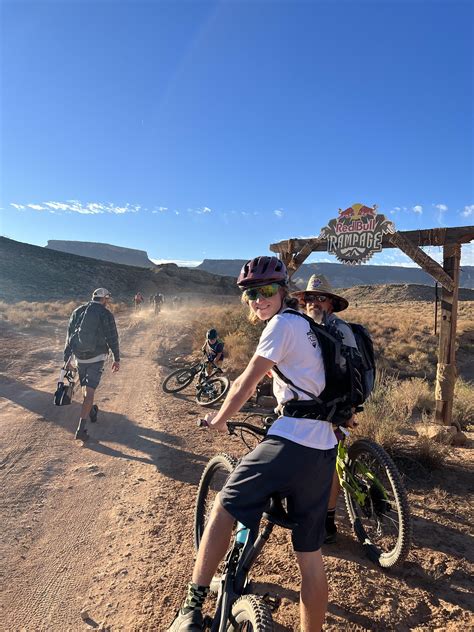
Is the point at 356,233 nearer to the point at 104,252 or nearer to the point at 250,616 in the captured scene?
the point at 250,616

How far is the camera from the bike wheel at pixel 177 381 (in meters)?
8.95

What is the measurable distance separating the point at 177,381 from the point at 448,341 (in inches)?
212

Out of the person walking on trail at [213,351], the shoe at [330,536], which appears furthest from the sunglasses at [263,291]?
the person walking on trail at [213,351]

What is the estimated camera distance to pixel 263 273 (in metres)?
2.28

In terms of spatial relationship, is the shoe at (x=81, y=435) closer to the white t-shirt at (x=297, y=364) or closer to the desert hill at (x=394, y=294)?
the white t-shirt at (x=297, y=364)

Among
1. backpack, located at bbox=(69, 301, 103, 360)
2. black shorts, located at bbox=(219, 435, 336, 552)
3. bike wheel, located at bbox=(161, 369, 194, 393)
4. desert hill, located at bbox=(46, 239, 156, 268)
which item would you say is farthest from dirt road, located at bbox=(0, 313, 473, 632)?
desert hill, located at bbox=(46, 239, 156, 268)

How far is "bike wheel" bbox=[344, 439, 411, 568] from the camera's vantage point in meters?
3.06

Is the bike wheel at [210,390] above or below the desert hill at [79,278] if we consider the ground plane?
below

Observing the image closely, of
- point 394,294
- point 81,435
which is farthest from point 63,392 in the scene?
point 394,294

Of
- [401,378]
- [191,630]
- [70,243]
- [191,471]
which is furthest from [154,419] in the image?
[70,243]

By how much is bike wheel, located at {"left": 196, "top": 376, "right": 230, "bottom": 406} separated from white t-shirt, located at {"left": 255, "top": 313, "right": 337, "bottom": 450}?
5.93 meters

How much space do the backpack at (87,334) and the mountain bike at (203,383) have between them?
8.85 ft

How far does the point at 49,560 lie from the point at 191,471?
1.89m

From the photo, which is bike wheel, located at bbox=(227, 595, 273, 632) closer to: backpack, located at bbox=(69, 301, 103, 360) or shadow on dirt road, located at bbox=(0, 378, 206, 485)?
shadow on dirt road, located at bbox=(0, 378, 206, 485)
